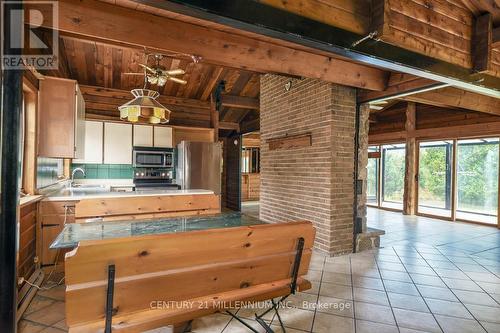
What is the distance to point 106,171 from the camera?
19.2 feet

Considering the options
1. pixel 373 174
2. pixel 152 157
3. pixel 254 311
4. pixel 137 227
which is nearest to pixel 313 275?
pixel 254 311

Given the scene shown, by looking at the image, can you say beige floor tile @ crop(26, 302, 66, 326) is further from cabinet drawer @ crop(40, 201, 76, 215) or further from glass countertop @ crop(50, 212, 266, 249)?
cabinet drawer @ crop(40, 201, 76, 215)

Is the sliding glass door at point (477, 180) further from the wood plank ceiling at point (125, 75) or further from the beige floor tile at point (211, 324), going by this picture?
the beige floor tile at point (211, 324)

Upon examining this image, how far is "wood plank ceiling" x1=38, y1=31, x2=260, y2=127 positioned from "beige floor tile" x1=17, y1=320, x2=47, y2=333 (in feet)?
11.3

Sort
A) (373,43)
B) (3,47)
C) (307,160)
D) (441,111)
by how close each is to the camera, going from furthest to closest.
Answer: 1. (441,111)
2. (307,160)
3. (373,43)
4. (3,47)

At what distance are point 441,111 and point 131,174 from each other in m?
7.61

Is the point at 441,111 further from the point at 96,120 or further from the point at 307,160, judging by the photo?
the point at 96,120

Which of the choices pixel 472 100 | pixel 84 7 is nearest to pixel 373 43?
pixel 84 7

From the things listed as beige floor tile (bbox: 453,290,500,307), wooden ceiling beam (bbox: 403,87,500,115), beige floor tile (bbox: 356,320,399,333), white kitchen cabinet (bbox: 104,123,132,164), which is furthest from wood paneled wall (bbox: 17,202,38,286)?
wooden ceiling beam (bbox: 403,87,500,115)

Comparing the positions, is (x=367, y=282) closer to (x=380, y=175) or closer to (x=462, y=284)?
(x=462, y=284)

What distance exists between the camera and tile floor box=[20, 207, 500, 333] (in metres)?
2.12

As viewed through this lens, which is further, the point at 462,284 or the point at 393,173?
the point at 393,173

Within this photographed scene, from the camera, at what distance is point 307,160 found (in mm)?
4238

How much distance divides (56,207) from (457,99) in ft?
19.8
